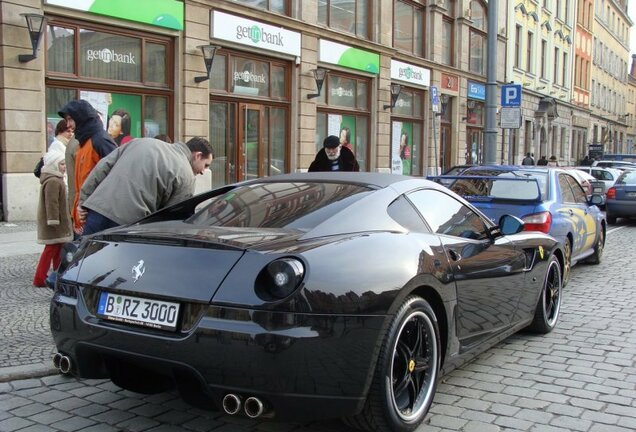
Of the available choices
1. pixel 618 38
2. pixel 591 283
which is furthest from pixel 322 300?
pixel 618 38

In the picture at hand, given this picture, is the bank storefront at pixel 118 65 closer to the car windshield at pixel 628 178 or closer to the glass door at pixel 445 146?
the car windshield at pixel 628 178

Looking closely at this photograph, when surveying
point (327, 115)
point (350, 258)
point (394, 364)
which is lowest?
point (394, 364)

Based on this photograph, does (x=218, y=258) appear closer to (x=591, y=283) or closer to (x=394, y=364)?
(x=394, y=364)

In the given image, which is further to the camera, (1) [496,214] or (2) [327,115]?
(2) [327,115]

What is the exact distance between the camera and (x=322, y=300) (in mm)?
2951

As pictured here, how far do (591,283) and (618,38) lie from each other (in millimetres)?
69002

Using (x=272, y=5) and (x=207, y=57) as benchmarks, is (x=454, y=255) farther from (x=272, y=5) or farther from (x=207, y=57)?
(x=272, y=5)

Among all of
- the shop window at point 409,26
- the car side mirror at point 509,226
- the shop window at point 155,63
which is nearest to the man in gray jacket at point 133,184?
the car side mirror at point 509,226

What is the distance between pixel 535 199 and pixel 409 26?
19529mm

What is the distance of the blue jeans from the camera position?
188 inches

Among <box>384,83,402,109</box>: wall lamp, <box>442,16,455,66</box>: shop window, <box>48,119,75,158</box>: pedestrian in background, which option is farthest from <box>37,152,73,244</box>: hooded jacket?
<box>442,16,455,66</box>: shop window

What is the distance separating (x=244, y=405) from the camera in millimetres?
2904

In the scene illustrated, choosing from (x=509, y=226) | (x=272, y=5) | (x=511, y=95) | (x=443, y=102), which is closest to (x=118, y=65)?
(x=272, y=5)

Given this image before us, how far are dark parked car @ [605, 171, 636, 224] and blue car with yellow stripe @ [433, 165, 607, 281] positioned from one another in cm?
821
